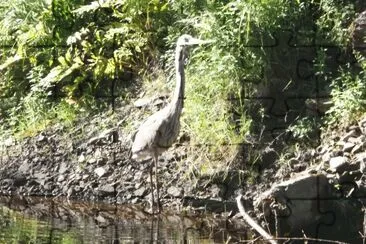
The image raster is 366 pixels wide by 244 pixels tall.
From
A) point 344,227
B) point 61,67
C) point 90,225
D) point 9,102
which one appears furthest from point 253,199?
point 9,102

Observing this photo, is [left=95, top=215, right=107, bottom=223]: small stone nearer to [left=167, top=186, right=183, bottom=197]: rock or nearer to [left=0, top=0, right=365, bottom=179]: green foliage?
[left=167, top=186, right=183, bottom=197]: rock

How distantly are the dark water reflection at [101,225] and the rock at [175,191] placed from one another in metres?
0.36

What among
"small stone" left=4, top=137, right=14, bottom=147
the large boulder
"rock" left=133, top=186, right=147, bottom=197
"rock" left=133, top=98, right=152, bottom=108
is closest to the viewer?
the large boulder

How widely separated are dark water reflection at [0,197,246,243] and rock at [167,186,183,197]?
36 cm

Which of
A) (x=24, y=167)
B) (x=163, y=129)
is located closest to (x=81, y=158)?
(x=24, y=167)

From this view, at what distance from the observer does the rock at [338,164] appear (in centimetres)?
715

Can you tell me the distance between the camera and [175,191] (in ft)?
25.9

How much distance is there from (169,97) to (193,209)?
64.1 inches

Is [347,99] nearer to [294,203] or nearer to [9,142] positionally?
[294,203]

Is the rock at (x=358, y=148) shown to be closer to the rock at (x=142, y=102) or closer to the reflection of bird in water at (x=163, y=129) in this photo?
the reflection of bird in water at (x=163, y=129)

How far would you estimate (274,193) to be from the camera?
22.8 ft

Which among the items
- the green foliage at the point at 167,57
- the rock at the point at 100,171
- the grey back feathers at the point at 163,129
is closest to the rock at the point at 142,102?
the green foliage at the point at 167,57

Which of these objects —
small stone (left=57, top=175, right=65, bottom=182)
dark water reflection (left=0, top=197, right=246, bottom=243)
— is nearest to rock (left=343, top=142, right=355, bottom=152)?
dark water reflection (left=0, top=197, right=246, bottom=243)

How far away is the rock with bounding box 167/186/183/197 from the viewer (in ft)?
25.7
